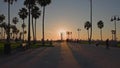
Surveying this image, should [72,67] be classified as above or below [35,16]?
below

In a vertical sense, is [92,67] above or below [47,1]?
below

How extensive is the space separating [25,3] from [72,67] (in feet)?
214

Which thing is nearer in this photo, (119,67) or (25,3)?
(119,67)

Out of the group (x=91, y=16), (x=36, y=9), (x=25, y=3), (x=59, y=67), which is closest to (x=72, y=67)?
(x=59, y=67)

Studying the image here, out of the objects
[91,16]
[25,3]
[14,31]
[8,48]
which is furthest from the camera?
[14,31]

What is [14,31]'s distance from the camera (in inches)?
7525

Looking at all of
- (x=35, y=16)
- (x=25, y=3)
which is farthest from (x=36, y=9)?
(x=25, y=3)

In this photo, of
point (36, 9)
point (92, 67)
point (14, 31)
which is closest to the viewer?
point (92, 67)

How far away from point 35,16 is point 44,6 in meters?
7.83

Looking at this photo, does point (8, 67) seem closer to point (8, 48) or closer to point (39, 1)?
point (8, 48)

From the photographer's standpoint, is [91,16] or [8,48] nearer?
[8,48]

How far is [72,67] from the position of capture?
19.7 metres

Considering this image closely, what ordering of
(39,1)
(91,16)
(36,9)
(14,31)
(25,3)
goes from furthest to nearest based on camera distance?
(14,31), (91,16), (36,9), (39,1), (25,3)

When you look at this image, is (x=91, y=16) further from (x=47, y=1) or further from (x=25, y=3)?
(x=25, y=3)
